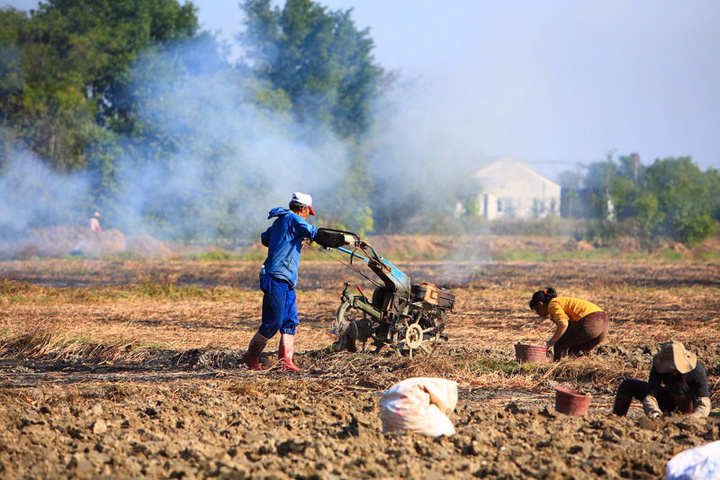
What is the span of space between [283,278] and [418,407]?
10.2 ft

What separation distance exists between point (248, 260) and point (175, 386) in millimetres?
21335

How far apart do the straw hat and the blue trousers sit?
→ 3639mm

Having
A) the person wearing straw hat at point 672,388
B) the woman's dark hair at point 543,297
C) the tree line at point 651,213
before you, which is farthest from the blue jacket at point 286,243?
the tree line at point 651,213

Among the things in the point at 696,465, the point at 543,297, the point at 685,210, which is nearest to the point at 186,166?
the point at 543,297

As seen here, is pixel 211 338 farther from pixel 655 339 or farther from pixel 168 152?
pixel 168 152

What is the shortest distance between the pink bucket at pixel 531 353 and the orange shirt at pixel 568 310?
41cm

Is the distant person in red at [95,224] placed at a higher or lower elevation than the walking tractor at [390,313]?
higher

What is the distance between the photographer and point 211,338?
32.7 feet

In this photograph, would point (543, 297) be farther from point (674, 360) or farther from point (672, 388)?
point (674, 360)

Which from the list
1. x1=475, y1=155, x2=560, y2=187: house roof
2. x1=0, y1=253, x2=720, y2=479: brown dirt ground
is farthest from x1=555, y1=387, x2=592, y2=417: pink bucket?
x1=475, y1=155, x2=560, y2=187: house roof

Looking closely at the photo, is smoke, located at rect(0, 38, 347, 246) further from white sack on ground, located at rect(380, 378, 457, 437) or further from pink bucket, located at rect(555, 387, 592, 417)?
white sack on ground, located at rect(380, 378, 457, 437)

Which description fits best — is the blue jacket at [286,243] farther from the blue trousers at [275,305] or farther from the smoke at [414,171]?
the smoke at [414,171]

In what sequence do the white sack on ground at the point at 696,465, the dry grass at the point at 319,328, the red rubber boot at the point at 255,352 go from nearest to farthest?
the white sack on ground at the point at 696,465, the dry grass at the point at 319,328, the red rubber boot at the point at 255,352

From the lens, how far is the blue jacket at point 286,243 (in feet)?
25.1
